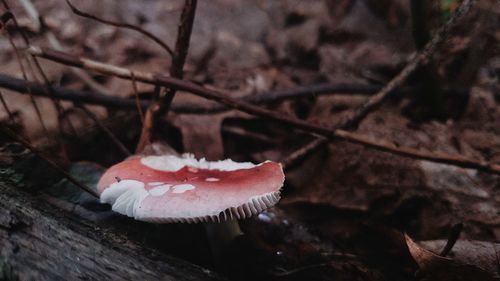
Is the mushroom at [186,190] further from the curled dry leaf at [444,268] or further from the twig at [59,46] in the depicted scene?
the twig at [59,46]

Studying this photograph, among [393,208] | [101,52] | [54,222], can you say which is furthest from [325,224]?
[101,52]

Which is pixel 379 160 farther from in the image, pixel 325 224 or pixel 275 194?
pixel 275 194

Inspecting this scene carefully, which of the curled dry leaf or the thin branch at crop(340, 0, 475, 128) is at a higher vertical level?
the thin branch at crop(340, 0, 475, 128)

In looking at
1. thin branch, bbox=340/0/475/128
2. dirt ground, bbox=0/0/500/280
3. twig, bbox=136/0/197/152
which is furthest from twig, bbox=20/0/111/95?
thin branch, bbox=340/0/475/128

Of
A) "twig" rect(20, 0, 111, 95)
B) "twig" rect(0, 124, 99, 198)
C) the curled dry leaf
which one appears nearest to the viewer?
the curled dry leaf

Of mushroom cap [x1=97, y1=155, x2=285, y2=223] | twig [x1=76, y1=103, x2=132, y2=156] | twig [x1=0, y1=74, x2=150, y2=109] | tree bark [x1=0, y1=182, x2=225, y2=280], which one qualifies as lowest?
tree bark [x1=0, y1=182, x2=225, y2=280]

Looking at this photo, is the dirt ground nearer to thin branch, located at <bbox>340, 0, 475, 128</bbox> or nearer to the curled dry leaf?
the curled dry leaf

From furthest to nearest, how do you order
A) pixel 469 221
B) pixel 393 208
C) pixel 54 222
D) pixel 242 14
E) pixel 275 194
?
pixel 242 14 < pixel 393 208 < pixel 469 221 < pixel 275 194 < pixel 54 222
